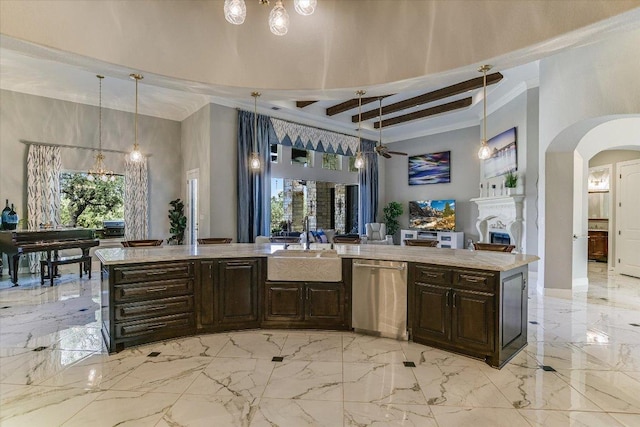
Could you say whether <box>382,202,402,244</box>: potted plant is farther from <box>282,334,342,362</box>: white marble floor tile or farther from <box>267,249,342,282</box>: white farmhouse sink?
<box>282,334,342,362</box>: white marble floor tile

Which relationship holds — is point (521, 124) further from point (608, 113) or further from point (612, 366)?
point (612, 366)

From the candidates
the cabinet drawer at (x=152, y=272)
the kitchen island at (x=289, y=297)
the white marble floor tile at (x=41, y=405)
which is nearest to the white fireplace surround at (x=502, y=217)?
the kitchen island at (x=289, y=297)

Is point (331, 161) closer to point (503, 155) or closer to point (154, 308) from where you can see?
point (503, 155)

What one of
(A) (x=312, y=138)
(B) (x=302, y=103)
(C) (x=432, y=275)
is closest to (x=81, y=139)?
(B) (x=302, y=103)

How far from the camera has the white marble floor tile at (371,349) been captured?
9.81 ft

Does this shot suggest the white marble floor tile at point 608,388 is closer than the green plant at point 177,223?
Yes

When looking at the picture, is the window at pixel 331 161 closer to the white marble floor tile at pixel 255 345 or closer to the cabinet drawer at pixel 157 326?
the white marble floor tile at pixel 255 345

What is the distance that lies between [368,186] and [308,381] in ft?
27.2

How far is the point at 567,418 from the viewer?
2.13 metres

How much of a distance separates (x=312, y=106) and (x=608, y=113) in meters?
5.68

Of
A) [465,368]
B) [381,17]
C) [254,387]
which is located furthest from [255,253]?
[381,17]

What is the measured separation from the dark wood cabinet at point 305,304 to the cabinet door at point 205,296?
0.59 metres

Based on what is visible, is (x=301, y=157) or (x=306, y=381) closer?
(x=306, y=381)

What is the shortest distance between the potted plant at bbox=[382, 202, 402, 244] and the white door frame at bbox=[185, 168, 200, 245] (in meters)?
5.84
